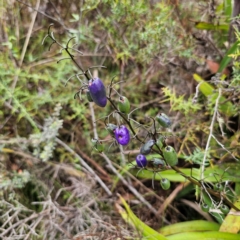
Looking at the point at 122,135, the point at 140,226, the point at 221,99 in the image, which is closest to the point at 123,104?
the point at 122,135

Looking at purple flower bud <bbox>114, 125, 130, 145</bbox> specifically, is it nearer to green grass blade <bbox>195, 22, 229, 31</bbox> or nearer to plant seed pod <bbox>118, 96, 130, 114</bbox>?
plant seed pod <bbox>118, 96, 130, 114</bbox>

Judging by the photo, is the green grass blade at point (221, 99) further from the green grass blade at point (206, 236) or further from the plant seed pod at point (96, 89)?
the plant seed pod at point (96, 89)

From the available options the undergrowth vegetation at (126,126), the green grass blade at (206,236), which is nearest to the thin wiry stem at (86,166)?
the undergrowth vegetation at (126,126)

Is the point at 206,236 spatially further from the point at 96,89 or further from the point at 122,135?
the point at 96,89

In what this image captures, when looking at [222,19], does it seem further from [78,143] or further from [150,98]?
[78,143]

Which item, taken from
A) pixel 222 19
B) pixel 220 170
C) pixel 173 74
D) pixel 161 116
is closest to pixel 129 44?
pixel 173 74

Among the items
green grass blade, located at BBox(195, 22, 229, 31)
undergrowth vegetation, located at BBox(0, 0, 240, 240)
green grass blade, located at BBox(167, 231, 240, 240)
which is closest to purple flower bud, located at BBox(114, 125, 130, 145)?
undergrowth vegetation, located at BBox(0, 0, 240, 240)
